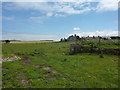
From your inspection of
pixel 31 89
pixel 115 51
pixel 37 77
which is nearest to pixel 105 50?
pixel 115 51

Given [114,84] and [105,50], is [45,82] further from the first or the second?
[105,50]

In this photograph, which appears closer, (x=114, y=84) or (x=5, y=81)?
(x=114, y=84)

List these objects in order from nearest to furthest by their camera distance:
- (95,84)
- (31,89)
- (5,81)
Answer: (31,89) < (95,84) < (5,81)

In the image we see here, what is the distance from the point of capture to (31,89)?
10.9m

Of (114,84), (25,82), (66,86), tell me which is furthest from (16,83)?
(114,84)

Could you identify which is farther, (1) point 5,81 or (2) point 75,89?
(1) point 5,81

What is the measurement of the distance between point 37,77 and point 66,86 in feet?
13.2

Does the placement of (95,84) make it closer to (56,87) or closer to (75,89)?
(75,89)

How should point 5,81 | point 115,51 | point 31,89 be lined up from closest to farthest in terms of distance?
point 31,89, point 5,81, point 115,51

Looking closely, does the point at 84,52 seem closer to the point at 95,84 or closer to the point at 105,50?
the point at 105,50

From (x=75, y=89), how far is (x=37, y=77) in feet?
16.3

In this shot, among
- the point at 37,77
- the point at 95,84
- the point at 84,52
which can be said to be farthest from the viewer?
the point at 84,52

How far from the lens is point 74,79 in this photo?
13.3 m

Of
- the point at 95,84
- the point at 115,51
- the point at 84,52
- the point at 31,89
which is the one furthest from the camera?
the point at 84,52
